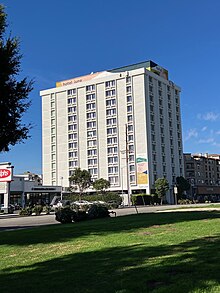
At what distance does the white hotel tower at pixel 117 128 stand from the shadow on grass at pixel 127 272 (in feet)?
260

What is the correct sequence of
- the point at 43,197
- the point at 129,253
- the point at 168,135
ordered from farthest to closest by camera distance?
the point at 168,135, the point at 43,197, the point at 129,253

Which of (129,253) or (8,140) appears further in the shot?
(8,140)

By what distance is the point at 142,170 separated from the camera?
8869cm

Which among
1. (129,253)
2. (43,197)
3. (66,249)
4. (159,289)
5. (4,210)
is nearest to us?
(159,289)

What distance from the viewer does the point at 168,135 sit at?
99.1 meters

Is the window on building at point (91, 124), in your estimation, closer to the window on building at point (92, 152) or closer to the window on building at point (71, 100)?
the window on building at point (92, 152)

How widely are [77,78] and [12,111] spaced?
8926cm

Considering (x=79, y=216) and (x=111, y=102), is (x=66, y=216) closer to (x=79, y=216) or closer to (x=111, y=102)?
(x=79, y=216)

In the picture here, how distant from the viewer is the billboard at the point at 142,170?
8812 cm

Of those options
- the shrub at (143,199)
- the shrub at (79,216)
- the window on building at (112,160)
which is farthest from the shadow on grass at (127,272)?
the window on building at (112,160)

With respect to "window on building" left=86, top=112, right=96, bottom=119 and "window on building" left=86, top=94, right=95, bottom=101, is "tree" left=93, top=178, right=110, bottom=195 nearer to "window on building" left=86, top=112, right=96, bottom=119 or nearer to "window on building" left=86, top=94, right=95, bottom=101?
"window on building" left=86, top=112, right=96, bottom=119

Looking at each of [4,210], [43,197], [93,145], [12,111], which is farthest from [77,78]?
[12,111]

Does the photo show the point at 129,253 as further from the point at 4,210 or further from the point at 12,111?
the point at 4,210

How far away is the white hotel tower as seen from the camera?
298 feet
